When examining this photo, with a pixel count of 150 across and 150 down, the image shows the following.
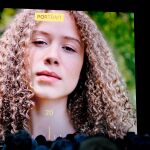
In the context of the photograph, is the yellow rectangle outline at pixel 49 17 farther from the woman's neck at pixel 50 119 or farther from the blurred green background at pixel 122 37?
the woman's neck at pixel 50 119

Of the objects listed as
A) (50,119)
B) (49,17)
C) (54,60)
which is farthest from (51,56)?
(50,119)

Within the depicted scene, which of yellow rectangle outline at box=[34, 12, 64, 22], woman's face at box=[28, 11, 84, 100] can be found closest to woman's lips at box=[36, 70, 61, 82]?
woman's face at box=[28, 11, 84, 100]

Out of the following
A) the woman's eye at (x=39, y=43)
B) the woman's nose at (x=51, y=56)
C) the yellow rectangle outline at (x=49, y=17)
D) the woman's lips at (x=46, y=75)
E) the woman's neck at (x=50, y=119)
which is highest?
the yellow rectangle outline at (x=49, y=17)

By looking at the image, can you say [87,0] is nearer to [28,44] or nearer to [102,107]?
[28,44]

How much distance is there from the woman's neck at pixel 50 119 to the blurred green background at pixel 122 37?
1.21 ft

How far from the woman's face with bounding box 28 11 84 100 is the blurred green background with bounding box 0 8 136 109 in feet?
0.58

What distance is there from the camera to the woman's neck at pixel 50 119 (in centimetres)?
207

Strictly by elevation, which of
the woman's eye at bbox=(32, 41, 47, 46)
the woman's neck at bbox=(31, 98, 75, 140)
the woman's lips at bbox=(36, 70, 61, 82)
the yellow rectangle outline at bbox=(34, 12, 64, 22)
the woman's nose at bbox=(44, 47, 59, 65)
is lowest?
the woman's neck at bbox=(31, 98, 75, 140)

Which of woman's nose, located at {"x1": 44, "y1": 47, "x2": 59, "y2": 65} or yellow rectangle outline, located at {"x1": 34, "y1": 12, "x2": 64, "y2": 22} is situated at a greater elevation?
yellow rectangle outline, located at {"x1": 34, "y1": 12, "x2": 64, "y2": 22}

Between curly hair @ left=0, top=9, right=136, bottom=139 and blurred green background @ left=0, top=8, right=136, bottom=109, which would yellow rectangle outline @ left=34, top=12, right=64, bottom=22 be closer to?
curly hair @ left=0, top=9, right=136, bottom=139

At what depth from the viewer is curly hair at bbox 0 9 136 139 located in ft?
6.76

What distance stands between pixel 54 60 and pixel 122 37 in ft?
1.32

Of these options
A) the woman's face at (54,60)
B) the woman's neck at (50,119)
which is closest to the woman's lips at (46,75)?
the woman's face at (54,60)

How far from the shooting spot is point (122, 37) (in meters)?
2.20
